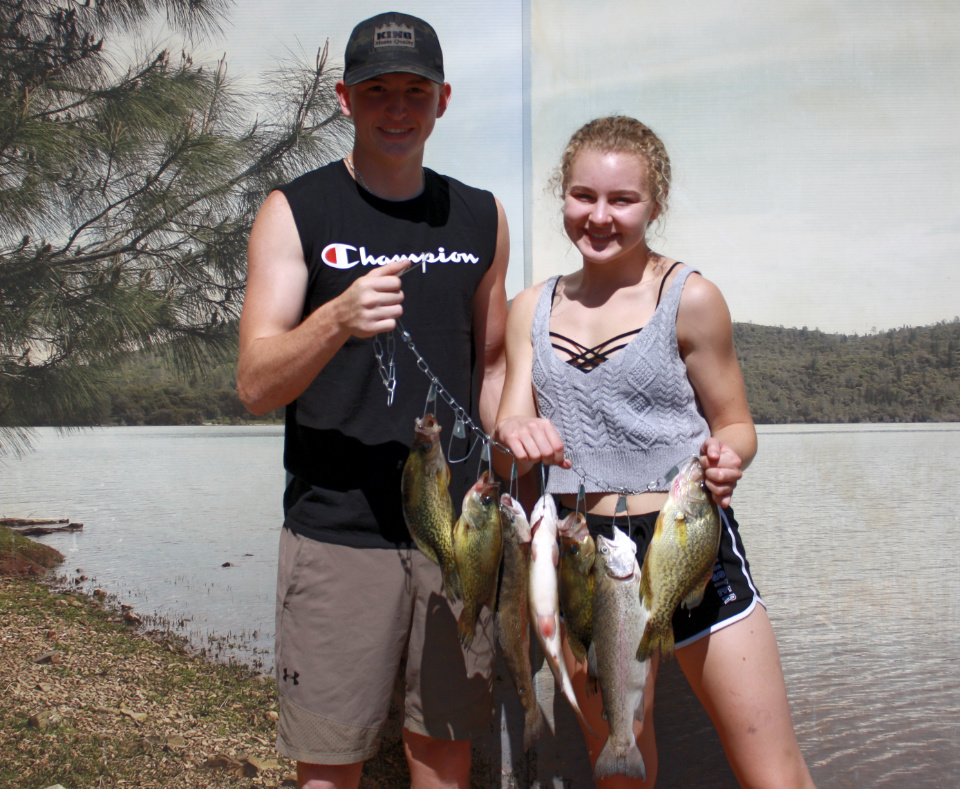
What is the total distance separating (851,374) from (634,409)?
1.43m

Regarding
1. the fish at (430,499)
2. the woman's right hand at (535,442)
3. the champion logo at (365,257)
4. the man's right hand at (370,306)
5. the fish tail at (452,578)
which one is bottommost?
the fish tail at (452,578)

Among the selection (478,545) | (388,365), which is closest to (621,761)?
(478,545)

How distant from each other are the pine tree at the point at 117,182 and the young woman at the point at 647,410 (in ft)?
5.27

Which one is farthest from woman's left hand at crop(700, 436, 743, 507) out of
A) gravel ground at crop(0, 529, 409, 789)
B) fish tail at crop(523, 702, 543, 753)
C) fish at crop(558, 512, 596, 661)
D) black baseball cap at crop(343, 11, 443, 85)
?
gravel ground at crop(0, 529, 409, 789)

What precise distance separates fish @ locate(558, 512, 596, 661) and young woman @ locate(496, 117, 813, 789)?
0.52ft

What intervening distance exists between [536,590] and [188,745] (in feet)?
6.46

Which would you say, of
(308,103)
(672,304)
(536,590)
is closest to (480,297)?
(672,304)

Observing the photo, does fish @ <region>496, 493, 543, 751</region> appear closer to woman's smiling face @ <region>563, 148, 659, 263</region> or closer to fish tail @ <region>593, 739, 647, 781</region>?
fish tail @ <region>593, 739, 647, 781</region>

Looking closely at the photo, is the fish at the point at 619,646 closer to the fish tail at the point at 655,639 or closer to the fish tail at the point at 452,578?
the fish tail at the point at 655,639

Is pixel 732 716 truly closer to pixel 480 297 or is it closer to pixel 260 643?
pixel 480 297

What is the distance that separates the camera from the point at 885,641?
9.14 ft

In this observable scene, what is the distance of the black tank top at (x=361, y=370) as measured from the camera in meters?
1.92

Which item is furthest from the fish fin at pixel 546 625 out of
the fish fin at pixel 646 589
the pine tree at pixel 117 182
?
the pine tree at pixel 117 182

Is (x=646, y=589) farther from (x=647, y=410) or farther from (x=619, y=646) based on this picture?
(x=647, y=410)
